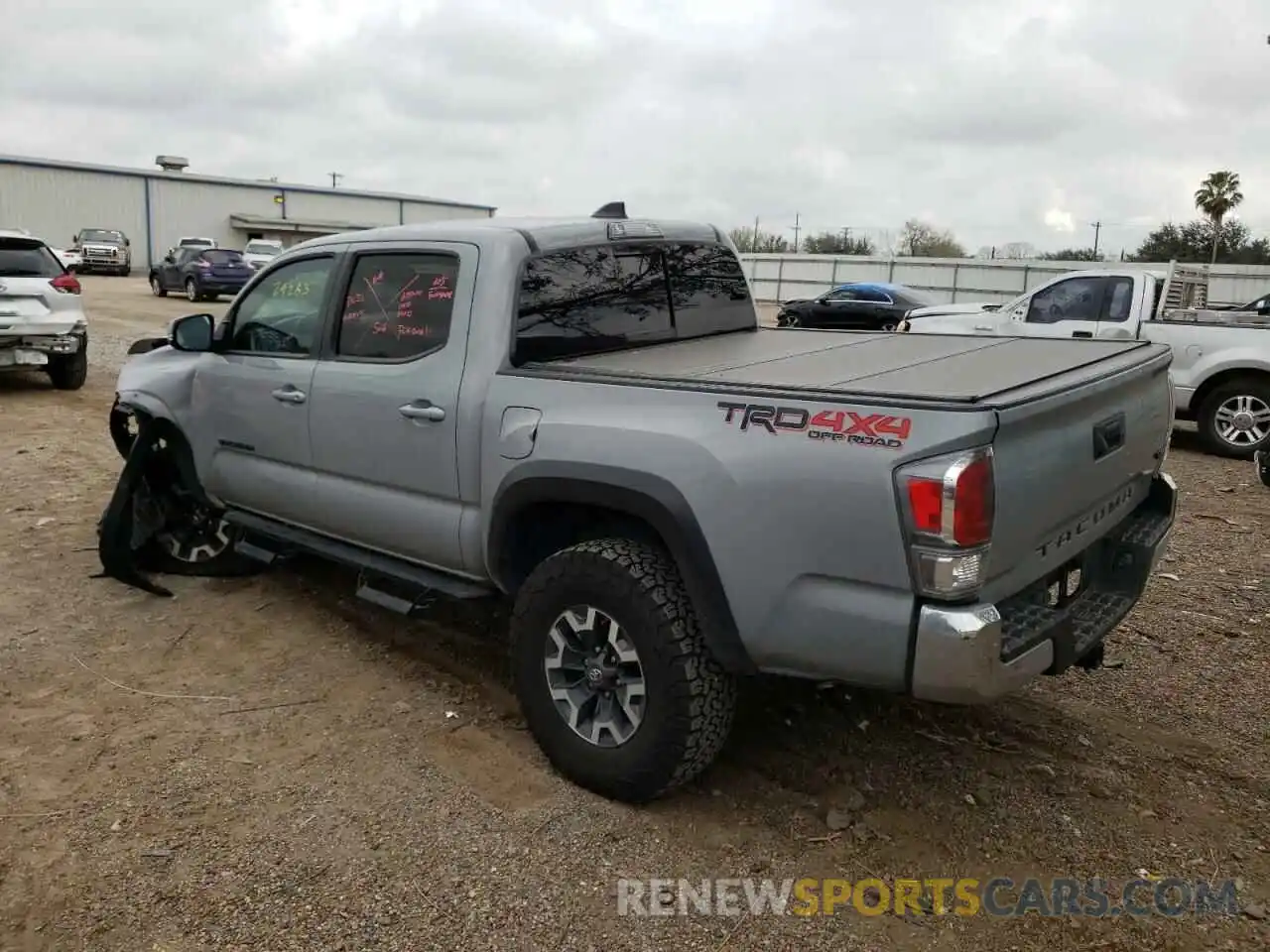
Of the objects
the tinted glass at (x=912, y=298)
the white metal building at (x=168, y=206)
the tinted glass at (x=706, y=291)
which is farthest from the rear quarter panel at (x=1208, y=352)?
the white metal building at (x=168, y=206)

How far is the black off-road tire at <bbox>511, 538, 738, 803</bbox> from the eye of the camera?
10.0 feet

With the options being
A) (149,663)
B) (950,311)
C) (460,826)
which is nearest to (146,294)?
(950,311)

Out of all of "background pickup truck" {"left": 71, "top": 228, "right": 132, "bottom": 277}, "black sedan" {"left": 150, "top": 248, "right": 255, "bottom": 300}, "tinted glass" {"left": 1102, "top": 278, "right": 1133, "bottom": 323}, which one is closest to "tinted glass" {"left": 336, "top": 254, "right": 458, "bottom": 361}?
"tinted glass" {"left": 1102, "top": 278, "right": 1133, "bottom": 323}

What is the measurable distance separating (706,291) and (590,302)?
822 millimetres

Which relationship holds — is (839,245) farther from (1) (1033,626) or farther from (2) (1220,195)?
(1) (1033,626)

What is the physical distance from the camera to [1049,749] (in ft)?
12.1

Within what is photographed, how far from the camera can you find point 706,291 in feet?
15.0

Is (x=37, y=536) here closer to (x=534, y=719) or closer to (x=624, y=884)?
(x=534, y=719)

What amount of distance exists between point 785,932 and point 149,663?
123 inches

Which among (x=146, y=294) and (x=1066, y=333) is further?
(x=146, y=294)

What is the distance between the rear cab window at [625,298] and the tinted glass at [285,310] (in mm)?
1244

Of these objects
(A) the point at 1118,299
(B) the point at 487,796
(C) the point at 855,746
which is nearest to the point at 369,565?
(B) the point at 487,796

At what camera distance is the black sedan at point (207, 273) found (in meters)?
26.4

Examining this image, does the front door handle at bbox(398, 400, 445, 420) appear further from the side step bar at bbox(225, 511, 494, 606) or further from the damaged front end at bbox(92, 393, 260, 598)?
the damaged front end at bbox(92, 393, 260, 598)
